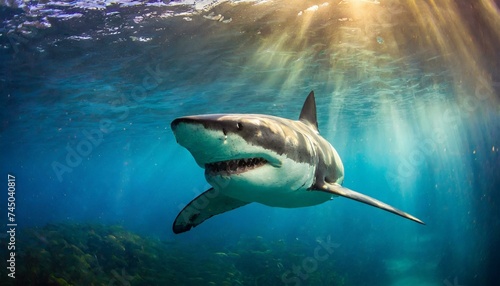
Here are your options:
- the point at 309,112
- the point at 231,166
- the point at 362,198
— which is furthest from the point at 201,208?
the point at 309,112

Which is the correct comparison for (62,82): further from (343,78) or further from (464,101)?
(464,101)

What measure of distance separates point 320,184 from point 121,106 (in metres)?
20.6

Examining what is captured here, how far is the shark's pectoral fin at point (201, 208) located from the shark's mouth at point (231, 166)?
1807 mm

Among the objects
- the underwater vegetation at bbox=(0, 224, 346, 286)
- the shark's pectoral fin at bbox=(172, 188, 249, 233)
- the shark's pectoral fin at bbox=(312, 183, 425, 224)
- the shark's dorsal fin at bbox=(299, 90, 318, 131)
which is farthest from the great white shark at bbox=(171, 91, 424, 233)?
the underwater vegetation at bbox=(0, 224, 346, 286)

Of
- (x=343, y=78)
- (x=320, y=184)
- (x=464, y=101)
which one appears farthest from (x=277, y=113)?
(x=320, y=184)

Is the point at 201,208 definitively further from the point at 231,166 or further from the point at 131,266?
the point at 131,266

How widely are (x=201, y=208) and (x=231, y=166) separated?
2281mm

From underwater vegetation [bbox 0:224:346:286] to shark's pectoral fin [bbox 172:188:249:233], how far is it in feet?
16.6

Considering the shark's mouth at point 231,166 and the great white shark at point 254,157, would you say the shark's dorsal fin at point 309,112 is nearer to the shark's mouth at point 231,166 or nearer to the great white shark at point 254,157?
the great white shark at point 254,157

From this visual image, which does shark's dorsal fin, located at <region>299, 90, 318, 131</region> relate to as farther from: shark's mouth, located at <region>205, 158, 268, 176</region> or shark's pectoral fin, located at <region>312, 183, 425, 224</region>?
shark's mouth, located at <region>205, 158, 268, 176</region>

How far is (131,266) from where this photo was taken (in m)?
11.6

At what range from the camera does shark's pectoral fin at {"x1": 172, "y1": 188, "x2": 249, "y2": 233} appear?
15.5ft

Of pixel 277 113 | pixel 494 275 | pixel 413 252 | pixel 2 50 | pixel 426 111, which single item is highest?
pixel 2 50

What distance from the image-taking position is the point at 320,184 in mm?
4047
